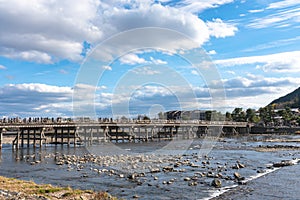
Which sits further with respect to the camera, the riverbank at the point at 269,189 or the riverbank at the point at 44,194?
the riverbank at the point at 269,189

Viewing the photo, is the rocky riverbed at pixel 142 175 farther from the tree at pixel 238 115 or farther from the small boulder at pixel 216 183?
the tree at pixel 238 115

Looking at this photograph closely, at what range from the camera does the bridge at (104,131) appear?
54.2 meters

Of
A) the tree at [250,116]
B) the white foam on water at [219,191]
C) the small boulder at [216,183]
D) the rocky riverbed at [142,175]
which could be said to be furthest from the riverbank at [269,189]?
the tree at [250,116]

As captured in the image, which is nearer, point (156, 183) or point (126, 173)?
point (156, 183)

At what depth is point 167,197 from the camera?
60.7 ft

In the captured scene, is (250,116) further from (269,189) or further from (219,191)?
(219,191)

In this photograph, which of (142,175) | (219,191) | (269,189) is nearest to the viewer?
(219,191)

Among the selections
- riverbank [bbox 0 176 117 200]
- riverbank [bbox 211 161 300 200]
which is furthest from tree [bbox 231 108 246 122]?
riverbank [bbox 0 176 117 200]

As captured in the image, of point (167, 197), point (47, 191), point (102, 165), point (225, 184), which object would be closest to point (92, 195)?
point (47, 191)

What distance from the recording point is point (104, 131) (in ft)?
216

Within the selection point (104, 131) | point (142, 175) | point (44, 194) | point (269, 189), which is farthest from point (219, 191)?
point (104, 131)

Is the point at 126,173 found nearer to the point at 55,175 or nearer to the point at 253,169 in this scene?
the point at 55,175

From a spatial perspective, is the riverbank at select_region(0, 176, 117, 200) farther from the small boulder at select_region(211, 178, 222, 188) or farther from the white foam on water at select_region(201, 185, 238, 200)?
the small boulder at select_region(211, 178, 222, 188)

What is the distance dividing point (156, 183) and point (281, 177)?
10.5 m
